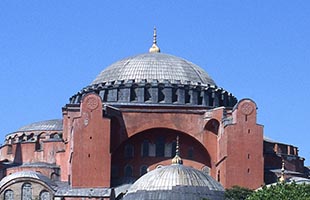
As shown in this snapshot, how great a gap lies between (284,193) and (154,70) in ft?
82.3

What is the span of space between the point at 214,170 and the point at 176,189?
29.0 ft

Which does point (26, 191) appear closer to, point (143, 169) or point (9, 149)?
point (143, 169)

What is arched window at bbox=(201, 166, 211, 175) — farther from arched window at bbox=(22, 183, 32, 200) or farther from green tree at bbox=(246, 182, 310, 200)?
green tree at bbox=(246, 182, 310, 200)

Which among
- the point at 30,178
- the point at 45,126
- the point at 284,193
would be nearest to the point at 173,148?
the point at 30,178

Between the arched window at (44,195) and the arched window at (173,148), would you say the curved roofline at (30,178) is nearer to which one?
the arched window at (44,195)

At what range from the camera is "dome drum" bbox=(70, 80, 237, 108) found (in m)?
77.2

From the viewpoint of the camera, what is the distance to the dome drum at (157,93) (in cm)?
7719

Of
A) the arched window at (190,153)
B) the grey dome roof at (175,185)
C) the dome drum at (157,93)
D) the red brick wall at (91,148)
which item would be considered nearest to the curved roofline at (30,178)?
the red brick wall at (91,148)

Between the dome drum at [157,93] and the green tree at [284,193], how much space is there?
65.6 feet

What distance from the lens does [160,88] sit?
77.6 m

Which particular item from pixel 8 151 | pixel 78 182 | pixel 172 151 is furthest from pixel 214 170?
pixel 8 151

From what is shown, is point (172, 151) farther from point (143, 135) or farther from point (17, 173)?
point (17, 173)

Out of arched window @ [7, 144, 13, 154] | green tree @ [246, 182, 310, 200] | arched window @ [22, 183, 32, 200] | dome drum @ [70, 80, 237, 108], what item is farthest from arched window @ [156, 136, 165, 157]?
green tree @ [246, 182, 310, 200]

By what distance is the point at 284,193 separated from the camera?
55531 mm
